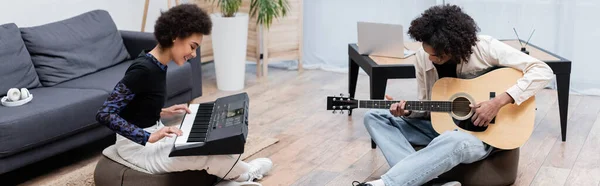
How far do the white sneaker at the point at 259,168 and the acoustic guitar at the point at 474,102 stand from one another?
0.48 meters

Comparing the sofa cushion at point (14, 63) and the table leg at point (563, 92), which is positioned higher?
the sofa cushion at point (14, 63)

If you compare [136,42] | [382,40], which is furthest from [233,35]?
[382,40]

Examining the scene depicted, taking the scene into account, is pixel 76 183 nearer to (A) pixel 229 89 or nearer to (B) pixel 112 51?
(B) pixel 112 51

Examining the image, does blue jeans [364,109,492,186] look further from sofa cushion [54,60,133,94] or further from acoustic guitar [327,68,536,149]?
sofa cushion [54,60,133,94]

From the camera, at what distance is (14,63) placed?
3730mm

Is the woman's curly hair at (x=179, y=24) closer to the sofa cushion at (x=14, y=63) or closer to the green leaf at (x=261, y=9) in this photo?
the sofa cushion at (x=14, y=63)

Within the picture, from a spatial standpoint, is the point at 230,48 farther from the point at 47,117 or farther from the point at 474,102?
the point at 474,102

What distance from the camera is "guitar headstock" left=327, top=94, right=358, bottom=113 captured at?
3.04 metres

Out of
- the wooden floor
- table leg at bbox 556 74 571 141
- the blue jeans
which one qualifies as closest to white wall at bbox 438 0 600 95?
the wooden floor

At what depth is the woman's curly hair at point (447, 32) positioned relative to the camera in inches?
115

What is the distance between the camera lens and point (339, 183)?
326 cm

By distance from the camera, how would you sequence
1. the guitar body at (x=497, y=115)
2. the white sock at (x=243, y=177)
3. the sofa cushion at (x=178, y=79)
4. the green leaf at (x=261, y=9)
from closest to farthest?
the guitar body at (x=497, y=115), the white sock at (x=243, y=177), the sofa cushion at (x=178, y=79), the green leaf at (x=261, y=9)

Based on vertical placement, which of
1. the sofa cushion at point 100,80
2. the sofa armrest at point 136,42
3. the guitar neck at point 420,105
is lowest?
the sofa cushion at point 100,80

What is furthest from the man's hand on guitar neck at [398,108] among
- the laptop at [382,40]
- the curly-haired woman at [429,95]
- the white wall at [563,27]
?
the white wall at [563,27]
